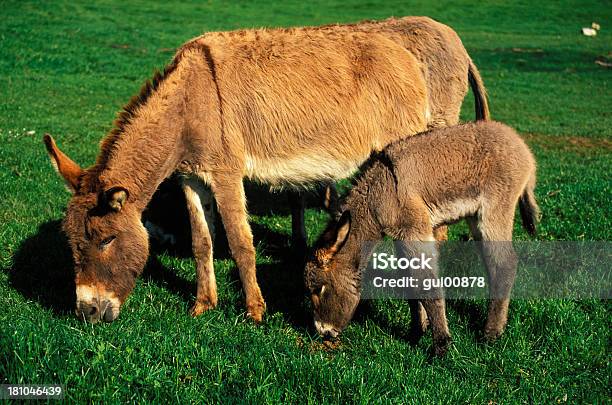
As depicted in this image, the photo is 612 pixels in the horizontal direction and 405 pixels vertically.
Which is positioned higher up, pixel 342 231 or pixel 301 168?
pixel 301 168

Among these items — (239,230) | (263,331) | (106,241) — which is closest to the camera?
(106,241)

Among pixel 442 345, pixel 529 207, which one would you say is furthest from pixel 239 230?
pixel 529 207

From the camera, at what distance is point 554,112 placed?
60.9 ft

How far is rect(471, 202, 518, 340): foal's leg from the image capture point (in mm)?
5035

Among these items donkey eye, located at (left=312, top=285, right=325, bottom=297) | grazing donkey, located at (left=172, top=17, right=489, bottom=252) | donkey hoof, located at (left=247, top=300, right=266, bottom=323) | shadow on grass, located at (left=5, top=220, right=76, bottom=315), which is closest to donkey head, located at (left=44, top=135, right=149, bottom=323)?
shadow on grass, located at (left=5, top=220, right=76, bottom=315)

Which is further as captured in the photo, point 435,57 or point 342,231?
point 435,57

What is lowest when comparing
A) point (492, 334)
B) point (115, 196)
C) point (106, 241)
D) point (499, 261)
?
point (492, 334)

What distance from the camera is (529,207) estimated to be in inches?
221

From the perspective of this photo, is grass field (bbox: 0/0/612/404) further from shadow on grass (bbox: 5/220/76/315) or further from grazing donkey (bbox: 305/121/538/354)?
grazing donkey (bbox: 305/121/538/354)

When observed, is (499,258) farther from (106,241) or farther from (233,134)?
(106,241)

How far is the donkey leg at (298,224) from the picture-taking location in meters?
7.41

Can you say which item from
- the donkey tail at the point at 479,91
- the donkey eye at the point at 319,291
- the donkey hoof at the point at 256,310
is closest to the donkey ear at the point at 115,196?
the donkey hoof at the point at 256,310

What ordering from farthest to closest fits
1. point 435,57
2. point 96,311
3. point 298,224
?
1. point 298,224
2. point 435,57
3. point 96,311

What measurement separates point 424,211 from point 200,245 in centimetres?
220
